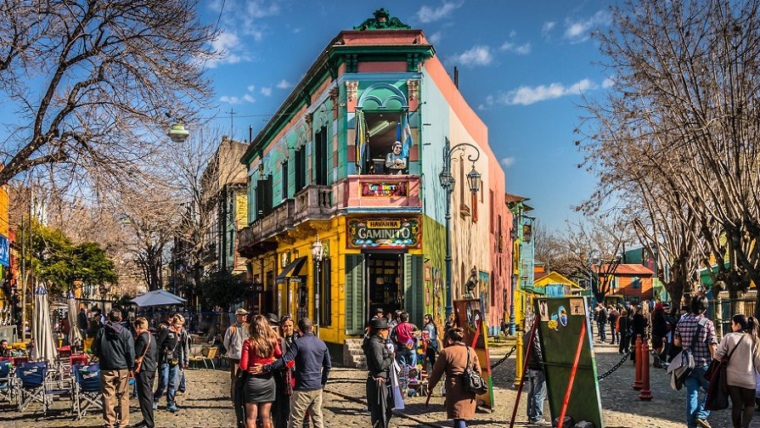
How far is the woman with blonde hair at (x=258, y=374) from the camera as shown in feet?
30.9

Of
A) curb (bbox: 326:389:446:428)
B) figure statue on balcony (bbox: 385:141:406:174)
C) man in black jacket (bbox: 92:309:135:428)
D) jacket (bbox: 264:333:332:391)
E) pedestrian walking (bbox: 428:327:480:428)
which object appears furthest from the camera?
figure statue on balcony (bbox: 385:141:406:174)

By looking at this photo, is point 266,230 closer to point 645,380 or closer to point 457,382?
point 645,380

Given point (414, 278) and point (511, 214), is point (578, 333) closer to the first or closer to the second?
point (414, 278)

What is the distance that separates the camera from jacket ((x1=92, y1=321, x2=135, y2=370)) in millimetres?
11914

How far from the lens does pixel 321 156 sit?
88.6 feet

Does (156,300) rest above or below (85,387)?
above

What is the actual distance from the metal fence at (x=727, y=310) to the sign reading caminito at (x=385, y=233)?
27.7 ft

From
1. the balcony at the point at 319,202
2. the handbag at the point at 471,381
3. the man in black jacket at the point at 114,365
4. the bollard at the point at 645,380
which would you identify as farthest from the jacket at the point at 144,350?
the balcony at the point at 319,202

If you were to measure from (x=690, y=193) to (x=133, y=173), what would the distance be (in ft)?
53.1

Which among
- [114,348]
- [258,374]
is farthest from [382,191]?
[258,374]

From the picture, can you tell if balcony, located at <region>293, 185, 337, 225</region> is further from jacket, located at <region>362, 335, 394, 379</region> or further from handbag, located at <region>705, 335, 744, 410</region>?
handbag, located at <region>705, 335, 744, 410</region>

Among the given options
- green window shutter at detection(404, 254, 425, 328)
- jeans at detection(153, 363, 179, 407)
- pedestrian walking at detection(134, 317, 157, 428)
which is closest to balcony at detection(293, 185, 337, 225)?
green window shutter at detection(404, 254, 425, 328)

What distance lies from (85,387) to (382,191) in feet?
38.4

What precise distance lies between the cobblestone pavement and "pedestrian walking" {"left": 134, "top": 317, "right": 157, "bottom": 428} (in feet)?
3.06
